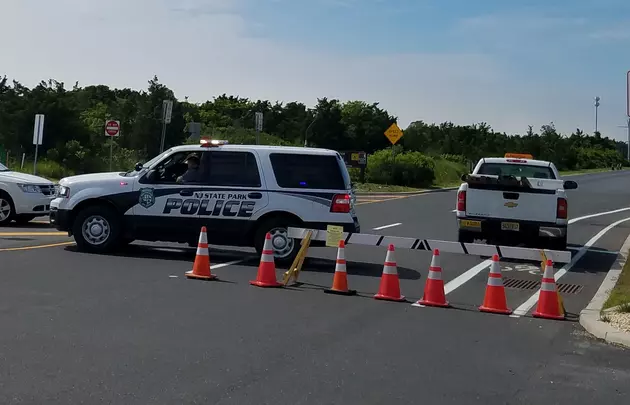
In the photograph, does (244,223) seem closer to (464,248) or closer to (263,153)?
(263,153)

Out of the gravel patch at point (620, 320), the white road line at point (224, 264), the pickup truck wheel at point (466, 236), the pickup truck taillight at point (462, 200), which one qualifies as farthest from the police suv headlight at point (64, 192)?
the gravel patch at point (620, 320)

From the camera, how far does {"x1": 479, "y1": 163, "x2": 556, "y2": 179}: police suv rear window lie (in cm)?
1717

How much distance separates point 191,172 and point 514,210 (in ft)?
20.3

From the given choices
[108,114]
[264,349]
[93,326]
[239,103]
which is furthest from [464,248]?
[239,103]

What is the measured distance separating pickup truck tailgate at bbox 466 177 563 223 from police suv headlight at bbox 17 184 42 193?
932cm

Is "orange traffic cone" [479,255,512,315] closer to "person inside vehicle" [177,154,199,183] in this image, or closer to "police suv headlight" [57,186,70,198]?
"person inside vehicle" [177,154,199,183]

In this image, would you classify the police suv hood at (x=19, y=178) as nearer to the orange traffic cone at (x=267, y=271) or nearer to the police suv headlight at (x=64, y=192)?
the police suv headlight at (x=64, y=192)

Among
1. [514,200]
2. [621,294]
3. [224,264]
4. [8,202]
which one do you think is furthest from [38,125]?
[621,294]

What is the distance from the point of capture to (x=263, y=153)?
1353 cm

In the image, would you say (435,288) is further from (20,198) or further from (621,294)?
(20,198)

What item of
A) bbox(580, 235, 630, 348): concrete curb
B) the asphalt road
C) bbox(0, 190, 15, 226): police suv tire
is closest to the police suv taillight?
the asphalt road

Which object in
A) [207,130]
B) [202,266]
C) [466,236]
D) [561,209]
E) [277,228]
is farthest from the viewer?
[207,130]

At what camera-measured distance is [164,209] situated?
13.6 m

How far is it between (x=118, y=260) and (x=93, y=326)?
4.95 metres
